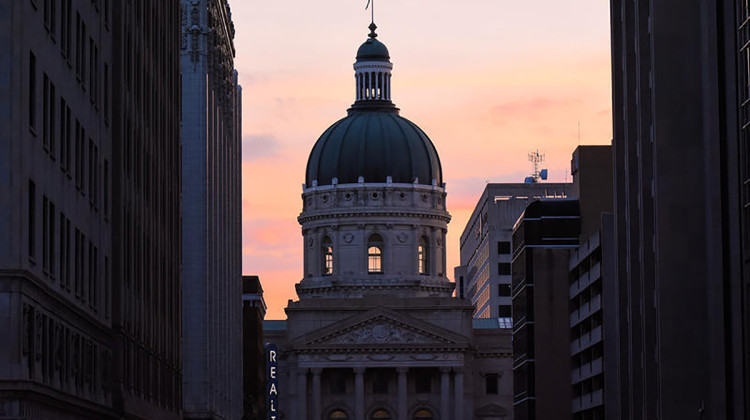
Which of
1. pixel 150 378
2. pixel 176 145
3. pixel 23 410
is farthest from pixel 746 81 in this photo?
pixel 176 145

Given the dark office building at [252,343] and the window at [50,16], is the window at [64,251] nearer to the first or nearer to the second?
the window at [50,16]

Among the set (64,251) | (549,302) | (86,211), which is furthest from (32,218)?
(549,302)

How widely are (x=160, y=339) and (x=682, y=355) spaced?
68.5ft

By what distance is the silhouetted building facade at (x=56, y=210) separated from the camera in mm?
38844

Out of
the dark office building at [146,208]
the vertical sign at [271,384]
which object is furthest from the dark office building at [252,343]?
the dark office building at [146,208]

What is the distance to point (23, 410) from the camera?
131 ft

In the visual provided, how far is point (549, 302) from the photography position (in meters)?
119

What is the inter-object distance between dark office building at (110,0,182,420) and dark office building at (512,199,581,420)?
38545mm

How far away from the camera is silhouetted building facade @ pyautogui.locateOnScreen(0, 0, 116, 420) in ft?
127

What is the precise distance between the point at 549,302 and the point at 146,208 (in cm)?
5412

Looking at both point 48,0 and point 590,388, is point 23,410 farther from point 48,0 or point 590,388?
point 590,388

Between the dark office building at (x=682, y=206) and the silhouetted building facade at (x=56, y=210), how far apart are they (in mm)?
16649

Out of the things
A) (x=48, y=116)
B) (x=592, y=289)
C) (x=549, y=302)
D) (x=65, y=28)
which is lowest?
(x=48, y=116)

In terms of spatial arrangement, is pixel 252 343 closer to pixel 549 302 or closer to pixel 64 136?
A: pixel 549 302
